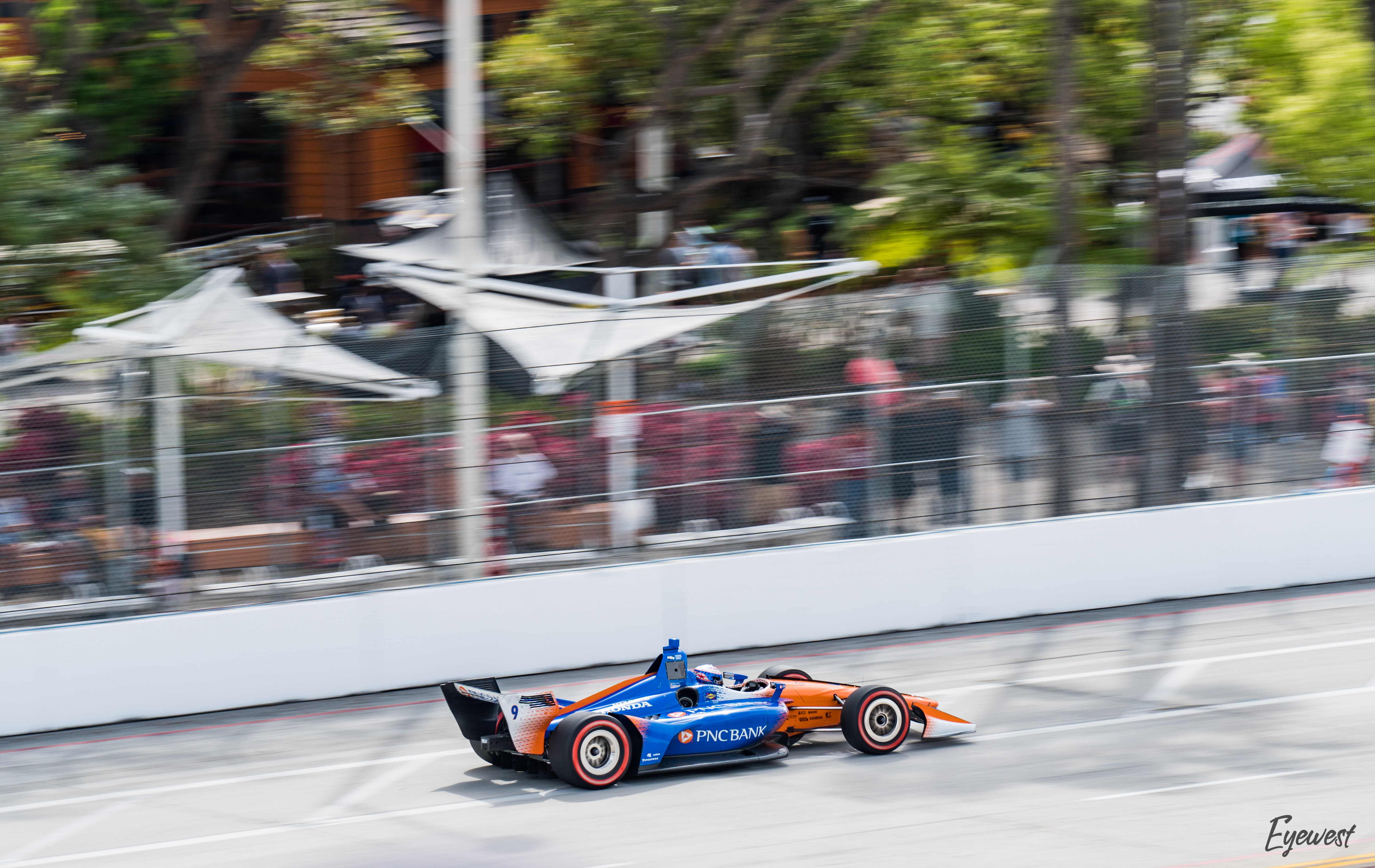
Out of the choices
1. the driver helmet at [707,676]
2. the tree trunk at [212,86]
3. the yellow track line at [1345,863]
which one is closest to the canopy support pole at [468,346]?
the driver helmet at [707,676]

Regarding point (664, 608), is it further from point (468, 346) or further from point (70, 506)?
point (70, 506)

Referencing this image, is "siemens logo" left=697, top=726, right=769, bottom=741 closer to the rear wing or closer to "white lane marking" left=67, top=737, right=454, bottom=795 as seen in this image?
the rear wing

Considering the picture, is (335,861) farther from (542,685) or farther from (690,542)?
(690,542)

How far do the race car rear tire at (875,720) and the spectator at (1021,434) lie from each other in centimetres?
468

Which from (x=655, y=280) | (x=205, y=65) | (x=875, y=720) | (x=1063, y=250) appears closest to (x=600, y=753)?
(x=875, y=720)

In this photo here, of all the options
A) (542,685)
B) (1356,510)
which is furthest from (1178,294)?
(542,685)

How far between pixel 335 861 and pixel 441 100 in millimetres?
18940

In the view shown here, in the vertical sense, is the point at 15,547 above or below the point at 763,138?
below

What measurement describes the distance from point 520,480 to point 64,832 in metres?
4.73

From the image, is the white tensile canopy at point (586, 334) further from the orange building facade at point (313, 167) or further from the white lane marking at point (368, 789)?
the orange building facade at point (313, 167)

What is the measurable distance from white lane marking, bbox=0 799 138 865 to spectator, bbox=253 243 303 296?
484 inches

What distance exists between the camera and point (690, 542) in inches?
494

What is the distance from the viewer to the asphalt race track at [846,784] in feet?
24.9

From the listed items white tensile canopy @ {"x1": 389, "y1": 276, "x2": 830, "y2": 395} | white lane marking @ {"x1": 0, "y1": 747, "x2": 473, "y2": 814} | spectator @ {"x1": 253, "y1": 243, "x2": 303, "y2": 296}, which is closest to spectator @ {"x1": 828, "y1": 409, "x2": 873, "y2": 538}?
white tensile canopy @ {"x1": 389, "y1": 276, "x2": 830, "y2": 395}
